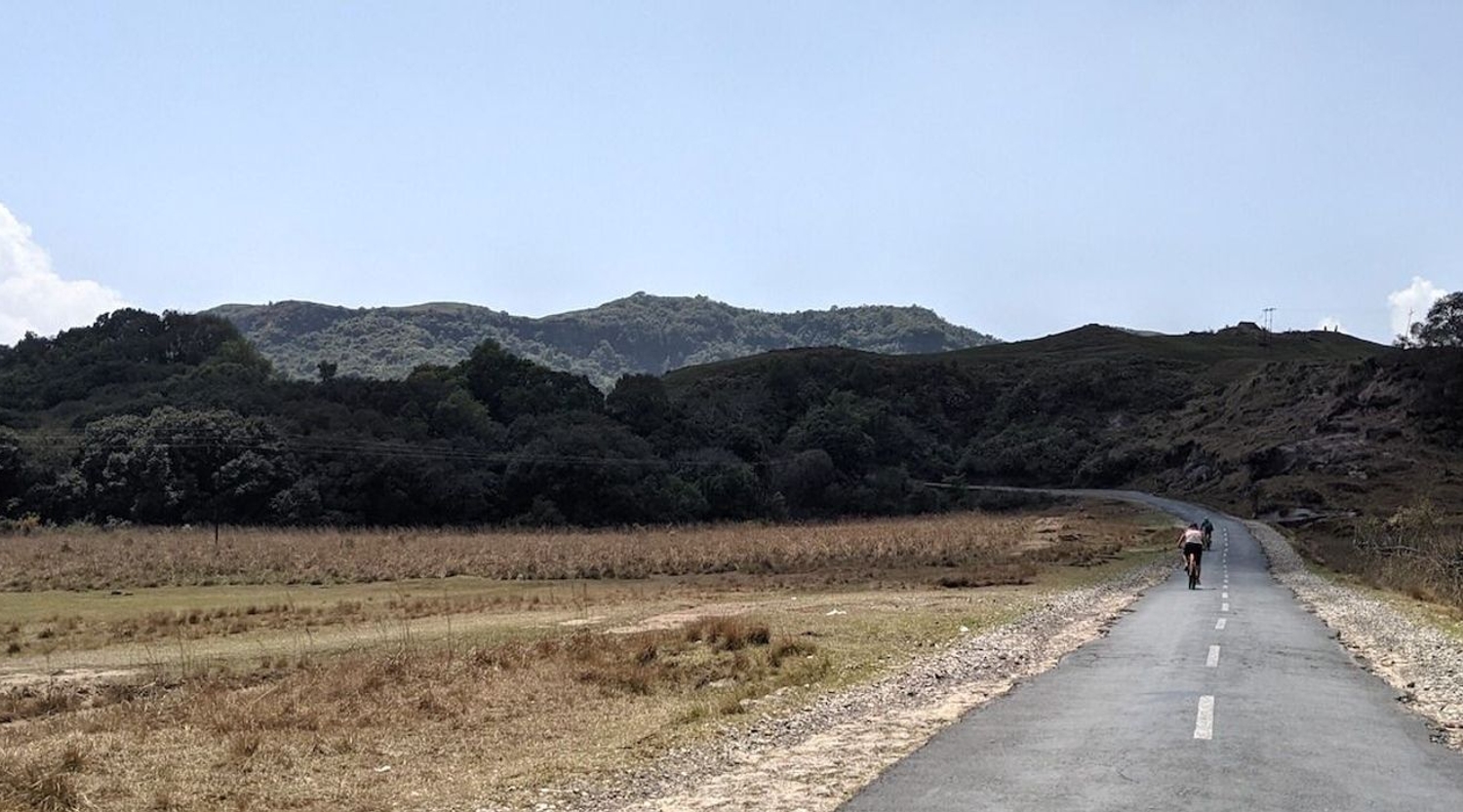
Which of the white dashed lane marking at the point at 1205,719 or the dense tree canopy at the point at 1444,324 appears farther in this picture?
the dense tree canopy at the point at 1444,324

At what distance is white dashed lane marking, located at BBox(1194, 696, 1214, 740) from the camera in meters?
13.1

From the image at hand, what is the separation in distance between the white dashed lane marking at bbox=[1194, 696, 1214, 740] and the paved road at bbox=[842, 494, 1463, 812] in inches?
1.0

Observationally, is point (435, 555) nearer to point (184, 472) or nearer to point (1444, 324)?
point (184, 472)

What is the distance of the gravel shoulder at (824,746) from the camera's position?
1126 centimetres

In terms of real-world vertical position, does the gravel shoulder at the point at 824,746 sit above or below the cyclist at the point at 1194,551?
below

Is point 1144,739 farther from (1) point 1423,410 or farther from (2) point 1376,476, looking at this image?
(1) point 1423,410

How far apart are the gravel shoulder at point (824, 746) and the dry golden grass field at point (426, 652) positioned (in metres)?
0.66

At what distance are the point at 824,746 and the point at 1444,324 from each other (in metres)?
132

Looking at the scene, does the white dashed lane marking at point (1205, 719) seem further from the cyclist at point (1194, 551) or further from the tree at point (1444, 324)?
the tree at point (1444, 324)

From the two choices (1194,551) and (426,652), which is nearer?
(426,652)

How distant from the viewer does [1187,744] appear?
12.5 meters

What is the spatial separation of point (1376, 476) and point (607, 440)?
5943cm

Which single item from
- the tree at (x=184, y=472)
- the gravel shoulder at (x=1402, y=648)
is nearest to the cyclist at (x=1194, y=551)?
the gravel shoulder at (x=1402, y=648)

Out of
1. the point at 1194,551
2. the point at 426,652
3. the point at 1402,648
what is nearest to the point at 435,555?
the point at 1194,551
